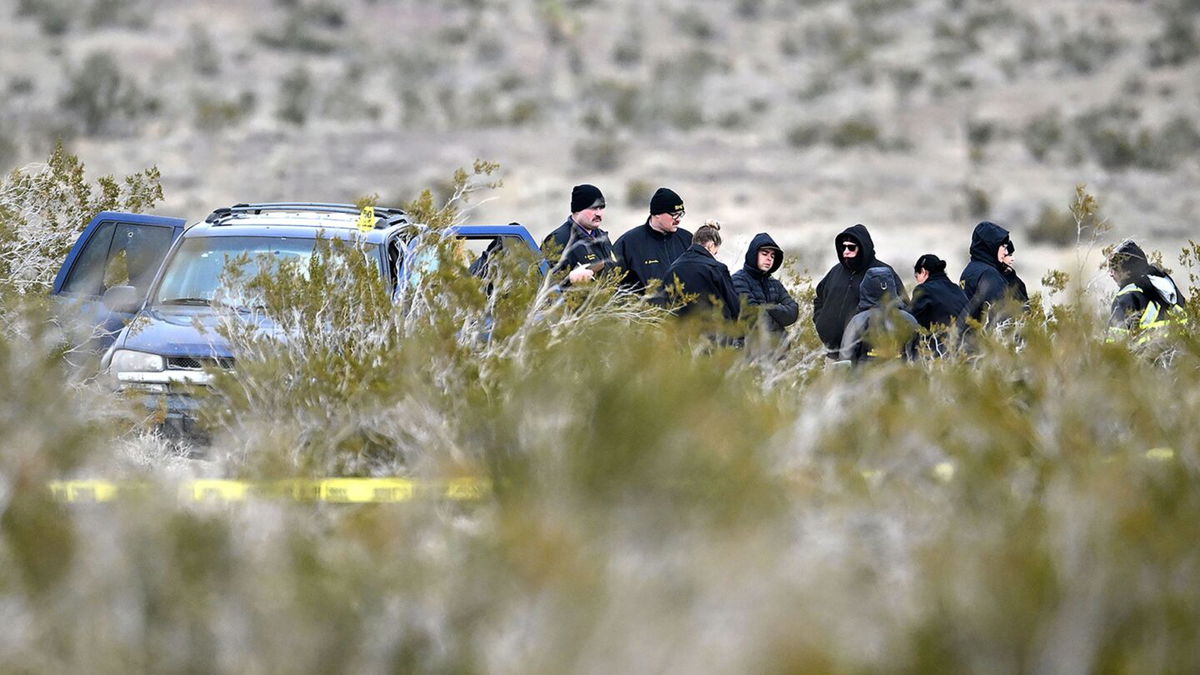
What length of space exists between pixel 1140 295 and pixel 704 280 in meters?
2.91

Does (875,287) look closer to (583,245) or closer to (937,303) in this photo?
(937,303)

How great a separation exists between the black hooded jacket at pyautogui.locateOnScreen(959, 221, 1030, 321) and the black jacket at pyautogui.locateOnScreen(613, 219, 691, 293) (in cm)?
191

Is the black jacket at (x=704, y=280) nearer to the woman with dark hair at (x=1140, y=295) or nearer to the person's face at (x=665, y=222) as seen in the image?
the person's face at (x=665, y=222)

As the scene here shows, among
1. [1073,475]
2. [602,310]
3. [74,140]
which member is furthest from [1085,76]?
[1073,475]

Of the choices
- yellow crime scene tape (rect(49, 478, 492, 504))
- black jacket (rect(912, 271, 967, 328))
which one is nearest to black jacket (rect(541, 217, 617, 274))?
black jacket (rect(912, 271, 967, 328))

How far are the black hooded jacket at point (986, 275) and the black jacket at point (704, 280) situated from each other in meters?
1.87

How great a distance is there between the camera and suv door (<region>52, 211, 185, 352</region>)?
12.0 meters

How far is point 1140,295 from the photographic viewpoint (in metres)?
10.9

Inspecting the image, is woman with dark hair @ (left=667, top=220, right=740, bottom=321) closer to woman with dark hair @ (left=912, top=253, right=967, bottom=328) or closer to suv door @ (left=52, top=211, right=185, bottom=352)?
woman with dark hair @ (left=912, top=253, right=967, bottom=328)

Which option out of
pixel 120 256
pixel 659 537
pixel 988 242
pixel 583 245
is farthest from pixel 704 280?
pixel 659 537

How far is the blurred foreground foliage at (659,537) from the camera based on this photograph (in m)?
3.62

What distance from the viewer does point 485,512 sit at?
489 centimetres

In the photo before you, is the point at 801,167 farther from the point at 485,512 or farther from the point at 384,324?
the point at 485,512

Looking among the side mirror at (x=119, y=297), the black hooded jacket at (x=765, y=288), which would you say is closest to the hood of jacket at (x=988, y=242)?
the black hooded jacket at (x=765, y=288)
